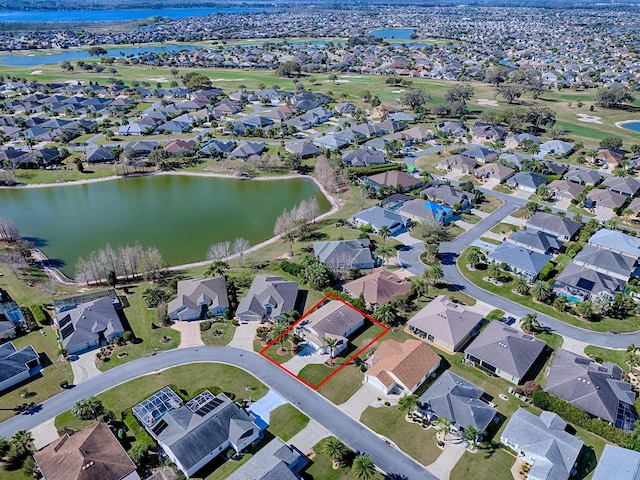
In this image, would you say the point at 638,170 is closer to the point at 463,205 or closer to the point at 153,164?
the point at 463,205

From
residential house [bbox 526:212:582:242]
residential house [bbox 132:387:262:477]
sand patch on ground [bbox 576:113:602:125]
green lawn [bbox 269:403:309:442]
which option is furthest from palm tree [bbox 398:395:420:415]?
sand patch on ground [bbox 576:113:602:125]

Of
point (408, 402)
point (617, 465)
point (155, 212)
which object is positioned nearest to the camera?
point (617, 465)

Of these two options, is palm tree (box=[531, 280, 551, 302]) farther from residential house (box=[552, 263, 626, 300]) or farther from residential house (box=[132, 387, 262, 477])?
residential house (box=[132, 387, 262, 477])

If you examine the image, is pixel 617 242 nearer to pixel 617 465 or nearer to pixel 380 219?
pixel 380 219

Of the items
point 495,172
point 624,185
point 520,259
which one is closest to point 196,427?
point 520,259

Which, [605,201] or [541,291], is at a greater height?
[605,201]

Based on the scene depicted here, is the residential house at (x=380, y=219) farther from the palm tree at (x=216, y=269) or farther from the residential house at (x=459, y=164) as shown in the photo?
the residential house at (x=459, y=164)
